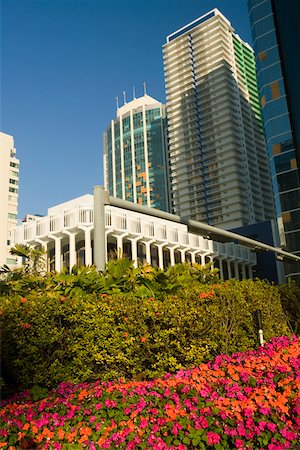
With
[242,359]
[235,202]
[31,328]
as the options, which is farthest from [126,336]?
[235,202]

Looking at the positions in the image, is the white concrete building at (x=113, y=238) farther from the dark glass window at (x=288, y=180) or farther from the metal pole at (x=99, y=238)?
the metal pole at (x=99, y=238)

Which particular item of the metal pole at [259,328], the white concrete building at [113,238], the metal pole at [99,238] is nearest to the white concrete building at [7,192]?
the white concrete building at [113,238]

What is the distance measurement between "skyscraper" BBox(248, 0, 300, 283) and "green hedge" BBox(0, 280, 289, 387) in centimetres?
4345

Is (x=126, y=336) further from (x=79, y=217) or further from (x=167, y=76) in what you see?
(x=167, y=76)

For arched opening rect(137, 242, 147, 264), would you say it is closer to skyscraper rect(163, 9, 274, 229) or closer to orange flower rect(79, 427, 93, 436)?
orange flower rect(79, 427, 93, 436)

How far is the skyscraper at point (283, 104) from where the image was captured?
153 ft

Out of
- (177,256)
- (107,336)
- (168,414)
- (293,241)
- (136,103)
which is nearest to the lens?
(168,414)

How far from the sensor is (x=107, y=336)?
19.2 ft

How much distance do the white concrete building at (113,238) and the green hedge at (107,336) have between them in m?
23.7

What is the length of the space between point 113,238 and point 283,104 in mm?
27919

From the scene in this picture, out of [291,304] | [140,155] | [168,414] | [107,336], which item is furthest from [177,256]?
[140,155]

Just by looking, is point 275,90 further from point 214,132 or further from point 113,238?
point 214,132

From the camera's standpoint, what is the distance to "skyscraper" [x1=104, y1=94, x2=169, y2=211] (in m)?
122

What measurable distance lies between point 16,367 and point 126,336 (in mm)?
1638
